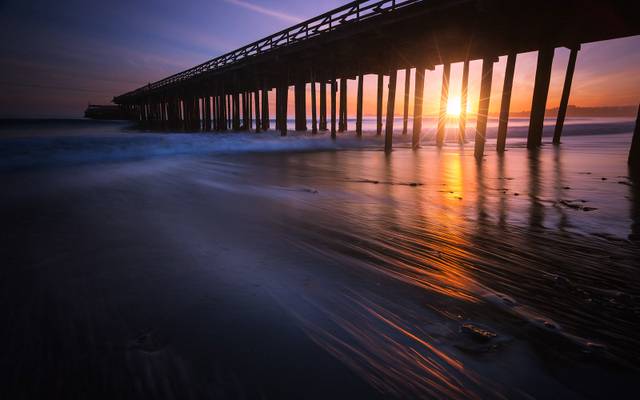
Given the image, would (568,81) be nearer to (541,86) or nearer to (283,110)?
(541,86)

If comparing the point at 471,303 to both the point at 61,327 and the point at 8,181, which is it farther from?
the point at 8,181

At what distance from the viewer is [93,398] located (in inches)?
42.6

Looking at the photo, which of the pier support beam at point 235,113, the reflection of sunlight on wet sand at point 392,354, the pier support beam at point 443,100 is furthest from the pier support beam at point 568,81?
the pier support beam at point 235,113

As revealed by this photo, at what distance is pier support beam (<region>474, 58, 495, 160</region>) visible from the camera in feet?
30.7

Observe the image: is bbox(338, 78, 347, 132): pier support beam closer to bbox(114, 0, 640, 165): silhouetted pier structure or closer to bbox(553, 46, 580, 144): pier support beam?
bbox(114, 0, 640, 165): silhouetted pier structure

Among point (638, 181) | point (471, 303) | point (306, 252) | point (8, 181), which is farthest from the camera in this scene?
point (8, 181)

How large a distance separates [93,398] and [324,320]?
956 mm

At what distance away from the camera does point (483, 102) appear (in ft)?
31.4

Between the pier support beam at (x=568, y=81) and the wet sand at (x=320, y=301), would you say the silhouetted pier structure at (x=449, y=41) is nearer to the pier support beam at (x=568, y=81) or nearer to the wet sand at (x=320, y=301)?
the pier support beam at (x=568, y=81)

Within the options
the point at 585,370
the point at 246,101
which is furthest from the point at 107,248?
the point at 246,101

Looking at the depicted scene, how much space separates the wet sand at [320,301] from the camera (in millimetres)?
1165

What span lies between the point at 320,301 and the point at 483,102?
1015 centimetres

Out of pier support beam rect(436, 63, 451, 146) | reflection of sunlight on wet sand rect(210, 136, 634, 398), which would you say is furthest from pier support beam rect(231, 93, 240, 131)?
reflection of sunlight on wet sand rect(210, 136, 634, 398)

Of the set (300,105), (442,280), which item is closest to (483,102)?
(442,280)
